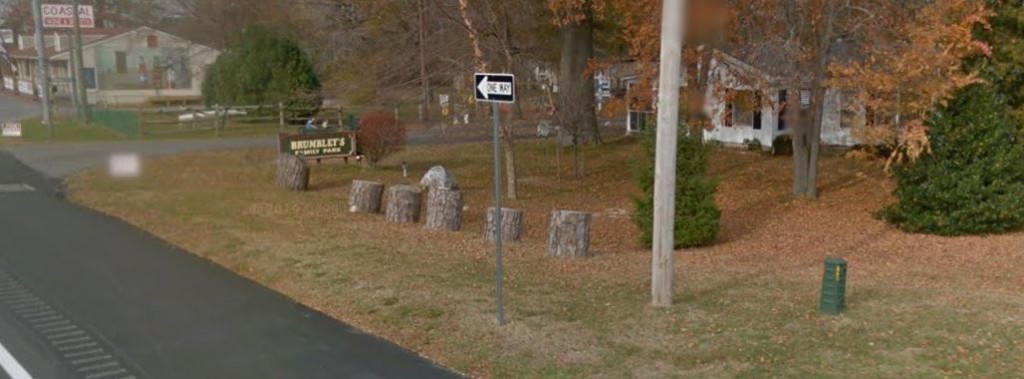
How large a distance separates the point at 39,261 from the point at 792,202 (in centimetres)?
1235

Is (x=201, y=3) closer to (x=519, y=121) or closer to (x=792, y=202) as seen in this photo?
(x=519, y=121)

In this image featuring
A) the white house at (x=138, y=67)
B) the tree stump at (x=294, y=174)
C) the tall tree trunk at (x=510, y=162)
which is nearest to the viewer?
the tall tree trunk at (x=510, y=162)

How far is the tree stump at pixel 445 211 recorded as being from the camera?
38.4 ft

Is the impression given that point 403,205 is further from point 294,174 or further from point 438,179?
point 294,174

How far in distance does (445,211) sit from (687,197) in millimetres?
3566

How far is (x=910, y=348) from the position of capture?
6.10 metres

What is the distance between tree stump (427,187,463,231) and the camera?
11703 millimetres

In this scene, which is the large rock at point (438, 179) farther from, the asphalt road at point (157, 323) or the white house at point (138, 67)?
the white house at point (138, 67)

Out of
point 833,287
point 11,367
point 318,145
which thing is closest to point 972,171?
point 833,287

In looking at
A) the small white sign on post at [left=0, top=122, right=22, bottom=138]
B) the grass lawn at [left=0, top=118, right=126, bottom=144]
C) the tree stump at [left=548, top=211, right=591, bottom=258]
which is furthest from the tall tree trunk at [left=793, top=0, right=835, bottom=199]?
the small white sign on post at [left=0, top=122, right=22, bottom=138]

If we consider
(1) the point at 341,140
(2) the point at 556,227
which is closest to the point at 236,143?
(1) the point at 341,140

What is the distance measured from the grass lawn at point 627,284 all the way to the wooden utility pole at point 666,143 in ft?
1.25

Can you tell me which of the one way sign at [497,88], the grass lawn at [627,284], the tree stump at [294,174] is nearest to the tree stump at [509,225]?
the grass lawn at [627,284]

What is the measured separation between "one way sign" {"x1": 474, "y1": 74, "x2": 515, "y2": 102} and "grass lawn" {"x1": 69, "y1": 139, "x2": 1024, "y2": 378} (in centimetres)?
199
